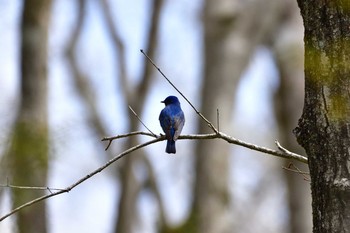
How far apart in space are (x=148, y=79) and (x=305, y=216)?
85.2 inches

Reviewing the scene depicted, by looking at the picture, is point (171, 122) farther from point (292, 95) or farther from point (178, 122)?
point (292, 95)

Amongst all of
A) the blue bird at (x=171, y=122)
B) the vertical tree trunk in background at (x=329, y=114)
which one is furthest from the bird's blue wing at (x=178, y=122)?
the vertical tree trunk in background at (x=329, y=114)

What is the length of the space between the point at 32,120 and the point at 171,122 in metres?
2.61

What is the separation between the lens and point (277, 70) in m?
9.64

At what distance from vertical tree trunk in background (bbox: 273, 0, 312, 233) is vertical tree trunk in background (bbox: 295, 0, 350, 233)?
5.91 metres

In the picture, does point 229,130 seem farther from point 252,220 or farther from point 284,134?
point 252,220

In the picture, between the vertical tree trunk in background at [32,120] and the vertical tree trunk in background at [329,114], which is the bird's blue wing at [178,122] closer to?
the vertical tree trunk in background at [329,114]

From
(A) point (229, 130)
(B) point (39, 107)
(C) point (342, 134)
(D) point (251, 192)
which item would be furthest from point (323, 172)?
(D) point (251, 192)

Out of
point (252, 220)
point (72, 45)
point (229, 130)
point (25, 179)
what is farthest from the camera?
point (252, 220)

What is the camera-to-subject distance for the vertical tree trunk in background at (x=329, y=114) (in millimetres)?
2529

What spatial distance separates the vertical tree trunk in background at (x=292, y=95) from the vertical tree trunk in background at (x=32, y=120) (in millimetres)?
3403

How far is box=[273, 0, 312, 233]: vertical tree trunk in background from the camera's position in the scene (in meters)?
8.84

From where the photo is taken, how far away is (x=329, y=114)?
8.45 ft

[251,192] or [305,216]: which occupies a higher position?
[251,192]
